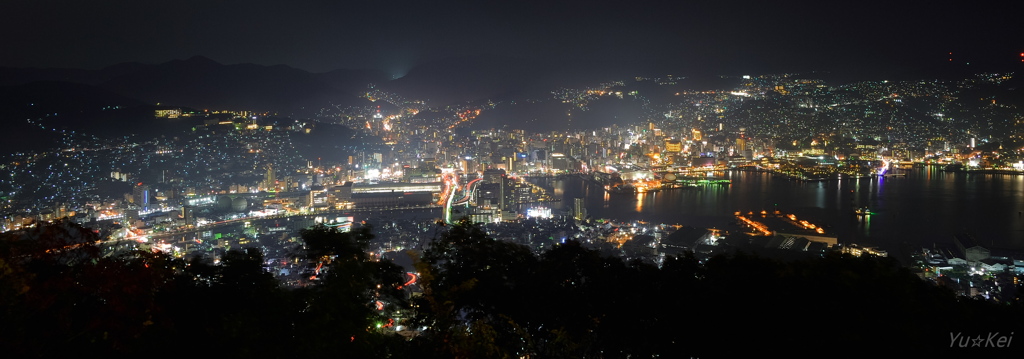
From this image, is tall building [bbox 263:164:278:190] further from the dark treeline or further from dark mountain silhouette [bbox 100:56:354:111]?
the dark treeline

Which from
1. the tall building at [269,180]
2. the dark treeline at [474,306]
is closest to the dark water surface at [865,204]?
the tall building at [269,180]

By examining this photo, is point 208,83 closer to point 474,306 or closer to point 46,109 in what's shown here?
point 46,109

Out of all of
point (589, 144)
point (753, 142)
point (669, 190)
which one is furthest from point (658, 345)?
point (753, 142)

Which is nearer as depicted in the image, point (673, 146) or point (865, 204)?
point (865, 204)

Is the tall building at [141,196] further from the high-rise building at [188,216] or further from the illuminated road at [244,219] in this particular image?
the illuminated road at [244,219]
